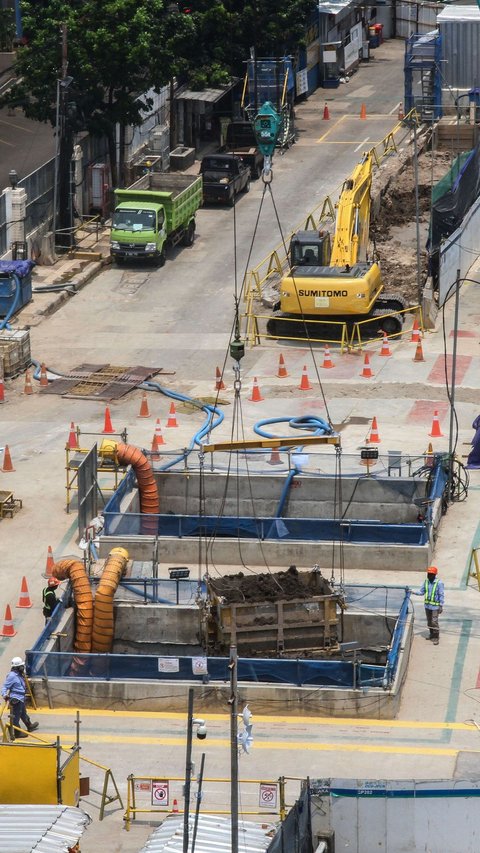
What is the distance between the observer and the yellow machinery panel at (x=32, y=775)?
26.8m

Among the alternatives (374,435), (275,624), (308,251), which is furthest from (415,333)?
(275,624)

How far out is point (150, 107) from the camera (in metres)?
67.2

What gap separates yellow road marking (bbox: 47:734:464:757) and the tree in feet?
109

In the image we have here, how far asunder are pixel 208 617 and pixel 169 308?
75.6 feet

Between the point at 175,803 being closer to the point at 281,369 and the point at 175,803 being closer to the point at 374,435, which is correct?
the point at 374,435

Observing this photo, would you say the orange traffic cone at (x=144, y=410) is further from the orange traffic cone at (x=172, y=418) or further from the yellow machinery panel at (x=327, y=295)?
the yellow machinery panel at (x=327, y=295)

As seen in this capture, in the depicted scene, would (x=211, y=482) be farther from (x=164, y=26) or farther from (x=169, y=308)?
(x=164, y=26)

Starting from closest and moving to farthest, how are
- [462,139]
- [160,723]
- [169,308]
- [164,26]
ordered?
[160,723], [169,308], [164,26], [462,139]

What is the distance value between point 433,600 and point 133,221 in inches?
1060

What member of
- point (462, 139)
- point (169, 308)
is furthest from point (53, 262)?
point (462, 139)

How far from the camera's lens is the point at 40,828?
24750 millimetres

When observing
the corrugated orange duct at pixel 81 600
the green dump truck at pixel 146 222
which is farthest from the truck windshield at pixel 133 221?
the corrugated orange duct at pixel 81 600

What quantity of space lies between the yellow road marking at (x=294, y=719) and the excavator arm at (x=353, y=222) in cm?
2419

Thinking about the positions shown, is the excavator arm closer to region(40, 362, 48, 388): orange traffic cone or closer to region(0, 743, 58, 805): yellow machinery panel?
region(40, 362, 48, 388): orange traffic cone
